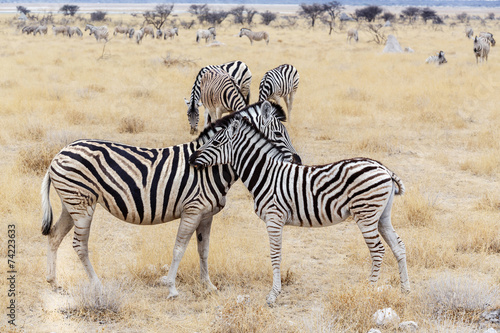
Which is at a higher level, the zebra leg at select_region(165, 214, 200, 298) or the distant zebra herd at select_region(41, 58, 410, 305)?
the distant zebra herd at select_region(41, 58, 410, 305)

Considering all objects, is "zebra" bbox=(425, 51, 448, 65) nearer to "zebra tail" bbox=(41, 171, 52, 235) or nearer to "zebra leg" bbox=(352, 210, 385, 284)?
"zebra leg" bbox=(352, 210, 385, 284)

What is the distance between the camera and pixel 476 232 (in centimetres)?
616

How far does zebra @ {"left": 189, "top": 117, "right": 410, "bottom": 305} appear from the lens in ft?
15.1

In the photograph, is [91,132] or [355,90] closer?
[91,132]

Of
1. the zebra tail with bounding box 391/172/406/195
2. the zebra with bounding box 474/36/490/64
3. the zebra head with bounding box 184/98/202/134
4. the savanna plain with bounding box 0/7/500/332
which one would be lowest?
the savanna plain with bounding box 0/7/500/332

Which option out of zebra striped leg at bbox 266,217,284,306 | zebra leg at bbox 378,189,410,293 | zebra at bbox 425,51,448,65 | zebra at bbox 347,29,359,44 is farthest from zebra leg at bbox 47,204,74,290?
zebra at bbox 347,29,359,44

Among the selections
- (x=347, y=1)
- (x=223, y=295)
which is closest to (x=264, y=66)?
(x=223, y=295)

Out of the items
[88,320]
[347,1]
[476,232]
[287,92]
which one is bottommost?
[88,320]

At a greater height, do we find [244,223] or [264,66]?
[264,66]

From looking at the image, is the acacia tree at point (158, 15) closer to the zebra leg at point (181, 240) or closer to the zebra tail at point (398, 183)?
the zebra leg at point (181, 240)

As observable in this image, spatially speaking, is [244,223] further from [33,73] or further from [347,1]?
[347,1]

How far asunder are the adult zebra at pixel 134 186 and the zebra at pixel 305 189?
16 centimetres

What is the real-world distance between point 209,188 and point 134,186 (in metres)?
0.65

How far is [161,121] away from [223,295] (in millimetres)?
7871
